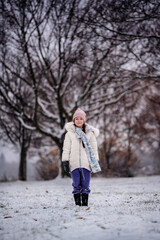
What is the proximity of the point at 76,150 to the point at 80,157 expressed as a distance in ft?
0.50

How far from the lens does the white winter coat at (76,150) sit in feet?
12.6

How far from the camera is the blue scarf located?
3848mm

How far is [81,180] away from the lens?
12.6ft

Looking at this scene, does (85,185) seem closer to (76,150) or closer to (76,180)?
(76,180)

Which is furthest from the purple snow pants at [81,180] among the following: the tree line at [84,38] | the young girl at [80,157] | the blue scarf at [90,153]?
the tree line at [84,38]

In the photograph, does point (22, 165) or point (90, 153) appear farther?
point (22, 165)

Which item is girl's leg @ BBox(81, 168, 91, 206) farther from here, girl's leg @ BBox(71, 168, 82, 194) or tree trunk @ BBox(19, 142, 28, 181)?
tree trunk @ BBox(19, 142, 28, 181)

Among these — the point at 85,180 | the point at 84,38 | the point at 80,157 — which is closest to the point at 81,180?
the point at 85,180

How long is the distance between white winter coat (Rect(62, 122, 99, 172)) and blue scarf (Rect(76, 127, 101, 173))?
67mm

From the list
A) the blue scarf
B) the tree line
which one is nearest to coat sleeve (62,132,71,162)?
the blue scarf

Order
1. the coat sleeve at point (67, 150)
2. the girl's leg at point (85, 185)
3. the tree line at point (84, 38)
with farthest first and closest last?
the tree line at point (84, 38), the coat sleeve at point (67, 150), the girl's leg at point (85, 185)

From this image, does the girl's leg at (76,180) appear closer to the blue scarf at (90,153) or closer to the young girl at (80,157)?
the young girl at (80,157)

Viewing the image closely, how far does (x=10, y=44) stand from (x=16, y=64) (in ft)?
5.34

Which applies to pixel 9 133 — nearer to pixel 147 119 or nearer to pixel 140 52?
pixel 140 52
